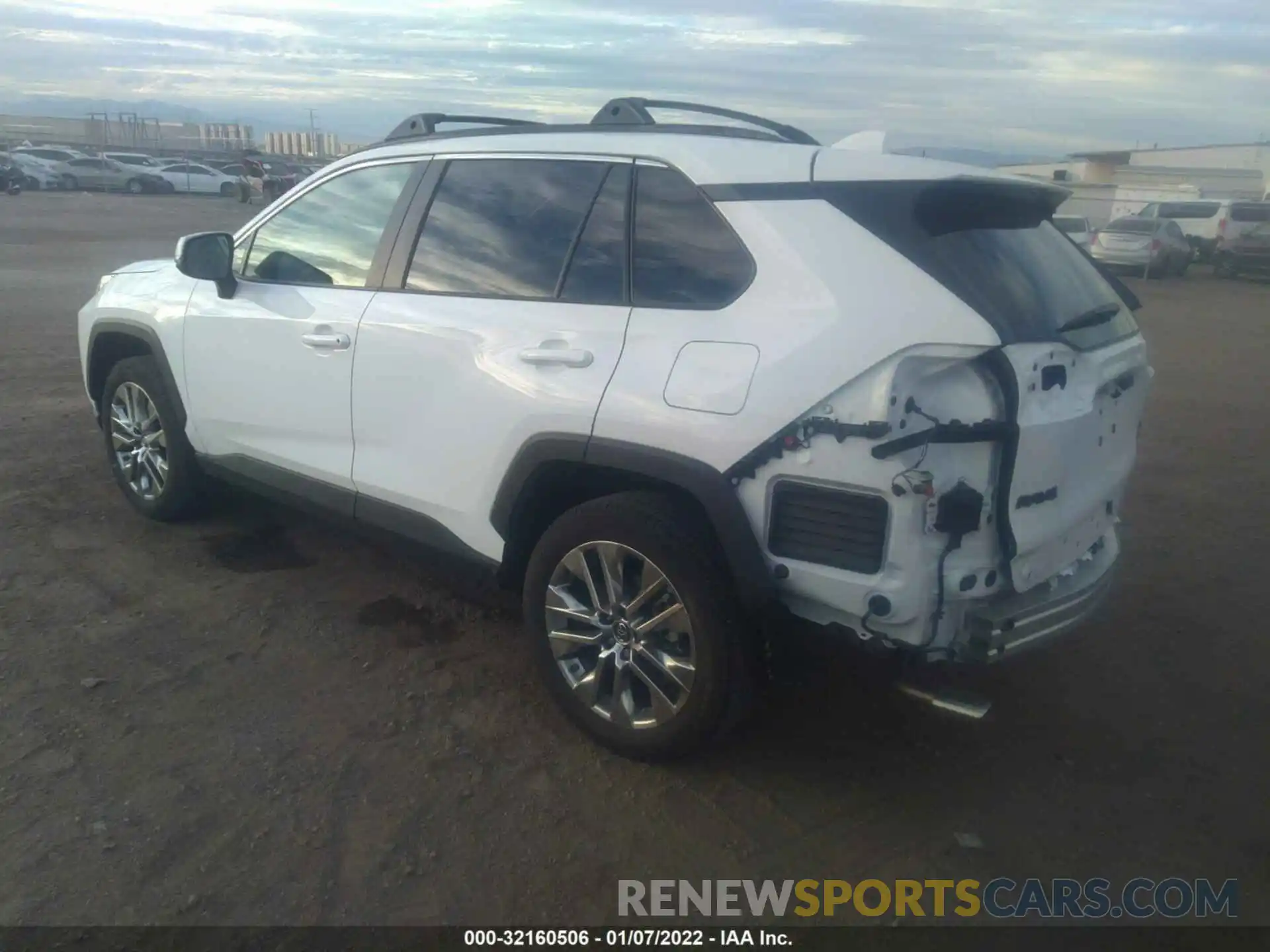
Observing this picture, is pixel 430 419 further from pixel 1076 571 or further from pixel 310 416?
pixel 1076 571

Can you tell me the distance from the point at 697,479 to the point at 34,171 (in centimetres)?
4428

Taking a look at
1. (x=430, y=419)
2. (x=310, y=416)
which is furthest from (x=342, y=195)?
(x=430, y=419)

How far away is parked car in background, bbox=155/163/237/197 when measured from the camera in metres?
41.3

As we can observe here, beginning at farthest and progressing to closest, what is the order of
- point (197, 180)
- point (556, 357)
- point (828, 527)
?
point (197, 180) → point (556, 357) → point (828, 527)

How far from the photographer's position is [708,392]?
3074 millimetres

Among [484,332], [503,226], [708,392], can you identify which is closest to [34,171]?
[503,226]

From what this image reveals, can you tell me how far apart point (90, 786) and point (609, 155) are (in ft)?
8.64

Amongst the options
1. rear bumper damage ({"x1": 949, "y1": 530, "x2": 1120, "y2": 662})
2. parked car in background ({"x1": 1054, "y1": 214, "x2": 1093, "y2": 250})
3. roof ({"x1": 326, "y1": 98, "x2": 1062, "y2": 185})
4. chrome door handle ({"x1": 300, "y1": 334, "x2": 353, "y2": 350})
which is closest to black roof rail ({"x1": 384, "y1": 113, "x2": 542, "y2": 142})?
roof ({"x1": 326, "y1": 98, "x2": 1062, "y2": 185})

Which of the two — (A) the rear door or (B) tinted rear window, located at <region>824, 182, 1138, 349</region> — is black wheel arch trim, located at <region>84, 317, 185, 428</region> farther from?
(B) tinted rear window, located at <region>824, 182, 1138, 349</region>

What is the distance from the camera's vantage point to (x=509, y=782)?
11.2 ft

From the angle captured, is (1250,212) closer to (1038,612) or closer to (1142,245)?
(1142,245)

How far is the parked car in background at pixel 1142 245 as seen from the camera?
2298 centimetres

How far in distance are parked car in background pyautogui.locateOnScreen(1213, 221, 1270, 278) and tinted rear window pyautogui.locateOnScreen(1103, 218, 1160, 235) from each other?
6.41 ft

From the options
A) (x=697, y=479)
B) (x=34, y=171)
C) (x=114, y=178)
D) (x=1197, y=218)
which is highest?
(x=697, y=479)
